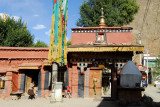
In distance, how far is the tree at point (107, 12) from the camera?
3334 cm

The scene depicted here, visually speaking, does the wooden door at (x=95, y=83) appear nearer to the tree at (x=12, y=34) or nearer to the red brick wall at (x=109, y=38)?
the red brick wall at (x=109, y=38)

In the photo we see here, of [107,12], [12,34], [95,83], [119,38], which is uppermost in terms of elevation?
[107,12]

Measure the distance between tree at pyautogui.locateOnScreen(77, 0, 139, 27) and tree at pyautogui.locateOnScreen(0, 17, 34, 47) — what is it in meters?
10.9

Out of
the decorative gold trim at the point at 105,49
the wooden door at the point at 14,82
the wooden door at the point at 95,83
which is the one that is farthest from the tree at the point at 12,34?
the wooden door at the point at 95,83

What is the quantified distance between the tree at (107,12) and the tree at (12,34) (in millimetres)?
10909

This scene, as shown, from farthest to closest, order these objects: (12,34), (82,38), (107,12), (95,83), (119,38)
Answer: (107,12) < (12,34) < (82,38) < (119,38) < (95,83)

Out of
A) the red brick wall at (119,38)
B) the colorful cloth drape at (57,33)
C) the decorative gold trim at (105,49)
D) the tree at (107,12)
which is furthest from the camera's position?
the tree at (107,12)

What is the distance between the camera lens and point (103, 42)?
15.5m

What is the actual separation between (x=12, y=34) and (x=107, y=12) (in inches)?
710

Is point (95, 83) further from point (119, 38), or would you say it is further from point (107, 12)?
point (107, 12)

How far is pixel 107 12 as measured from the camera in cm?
3409

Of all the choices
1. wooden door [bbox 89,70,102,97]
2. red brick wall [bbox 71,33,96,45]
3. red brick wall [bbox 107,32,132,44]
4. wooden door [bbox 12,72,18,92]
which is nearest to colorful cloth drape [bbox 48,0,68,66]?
wooden door [bbox 89,70,102,97]

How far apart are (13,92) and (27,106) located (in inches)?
197

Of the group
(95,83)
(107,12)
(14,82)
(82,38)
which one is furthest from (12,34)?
(95,83)
